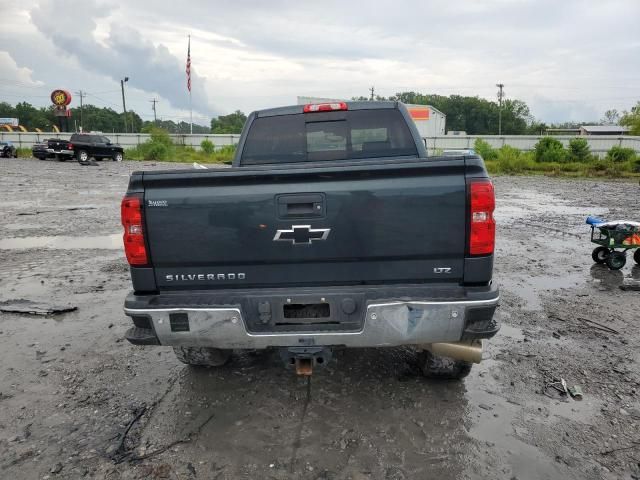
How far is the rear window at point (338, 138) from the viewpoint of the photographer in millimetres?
4180

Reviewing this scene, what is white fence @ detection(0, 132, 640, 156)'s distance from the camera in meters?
36.2

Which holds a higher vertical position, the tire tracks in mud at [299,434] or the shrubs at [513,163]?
the shrubs at [513,163]

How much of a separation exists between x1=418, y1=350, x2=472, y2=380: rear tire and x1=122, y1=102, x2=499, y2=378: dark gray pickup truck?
1.79ft

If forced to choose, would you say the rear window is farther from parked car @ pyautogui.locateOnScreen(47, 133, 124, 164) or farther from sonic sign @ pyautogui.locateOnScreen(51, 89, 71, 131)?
sonic sign @ pyautogui.locateOnScreen(51, 89, 71, 131)

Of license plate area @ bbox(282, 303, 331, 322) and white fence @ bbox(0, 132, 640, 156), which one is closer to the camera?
license plate area @ bbox(282, 303, 331, 322)

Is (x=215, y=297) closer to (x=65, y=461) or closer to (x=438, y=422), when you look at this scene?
(x=65, y=461)

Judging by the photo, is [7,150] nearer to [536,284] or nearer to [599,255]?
[536,284]

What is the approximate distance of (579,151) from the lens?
31203 mm

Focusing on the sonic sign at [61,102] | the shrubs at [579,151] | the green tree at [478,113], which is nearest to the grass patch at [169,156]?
the sonic sign at [61,102]

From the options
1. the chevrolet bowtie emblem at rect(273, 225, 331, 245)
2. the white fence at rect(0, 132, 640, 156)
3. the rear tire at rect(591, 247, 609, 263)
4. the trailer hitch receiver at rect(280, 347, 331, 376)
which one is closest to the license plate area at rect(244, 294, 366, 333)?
the trailer hitch receiver at rect(280, 347, 331, 376)

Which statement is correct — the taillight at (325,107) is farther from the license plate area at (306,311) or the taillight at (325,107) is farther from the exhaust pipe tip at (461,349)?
the exhaust pipe tip at (461,349)

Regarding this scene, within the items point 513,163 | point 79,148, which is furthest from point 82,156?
point 513,163

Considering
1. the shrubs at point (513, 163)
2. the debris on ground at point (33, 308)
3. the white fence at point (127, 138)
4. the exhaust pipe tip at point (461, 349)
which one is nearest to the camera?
the exhaust pipe tip at point (461, 349)

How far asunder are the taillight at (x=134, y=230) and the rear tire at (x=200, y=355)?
103 cm
